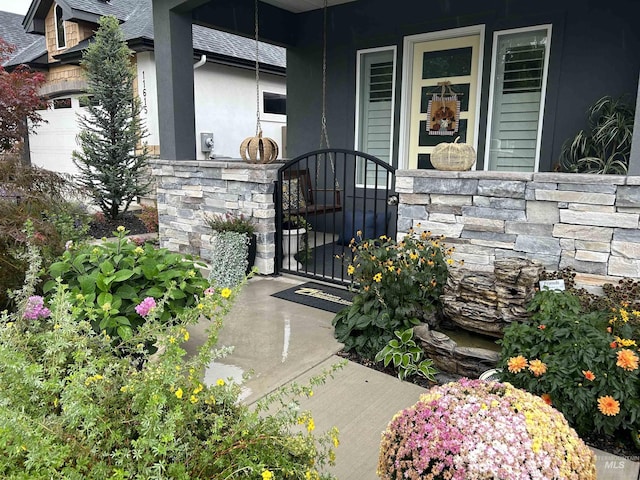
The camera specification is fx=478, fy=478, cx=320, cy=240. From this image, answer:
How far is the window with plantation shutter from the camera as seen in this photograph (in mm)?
5696

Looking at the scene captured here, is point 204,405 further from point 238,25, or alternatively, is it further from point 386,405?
point 238,25

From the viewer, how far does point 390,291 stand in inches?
116

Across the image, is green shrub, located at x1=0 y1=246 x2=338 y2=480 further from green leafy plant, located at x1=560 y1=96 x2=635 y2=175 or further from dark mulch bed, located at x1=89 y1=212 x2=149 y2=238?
dark mulch bed, located at x1=89 y1=212 x2=149 y2=238

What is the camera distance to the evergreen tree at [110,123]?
7.19 m

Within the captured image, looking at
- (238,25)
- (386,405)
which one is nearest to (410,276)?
(386,405)

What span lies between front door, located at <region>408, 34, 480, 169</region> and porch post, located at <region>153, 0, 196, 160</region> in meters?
2.52

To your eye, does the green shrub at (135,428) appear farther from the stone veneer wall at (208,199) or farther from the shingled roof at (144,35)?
the shingled roof at (144,35)

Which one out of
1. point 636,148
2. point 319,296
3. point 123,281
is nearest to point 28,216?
point 123,281

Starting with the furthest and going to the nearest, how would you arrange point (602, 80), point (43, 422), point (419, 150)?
1. point (419, 150)
2. point (602, 80)
3. point (43, 422)

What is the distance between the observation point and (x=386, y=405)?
8.08ft

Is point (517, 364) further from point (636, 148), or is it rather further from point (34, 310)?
point (34, 310)

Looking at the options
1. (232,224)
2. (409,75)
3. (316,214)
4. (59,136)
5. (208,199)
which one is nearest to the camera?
(232,224)

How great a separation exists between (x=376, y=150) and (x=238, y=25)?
86.7 inches

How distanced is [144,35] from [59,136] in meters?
4.21
